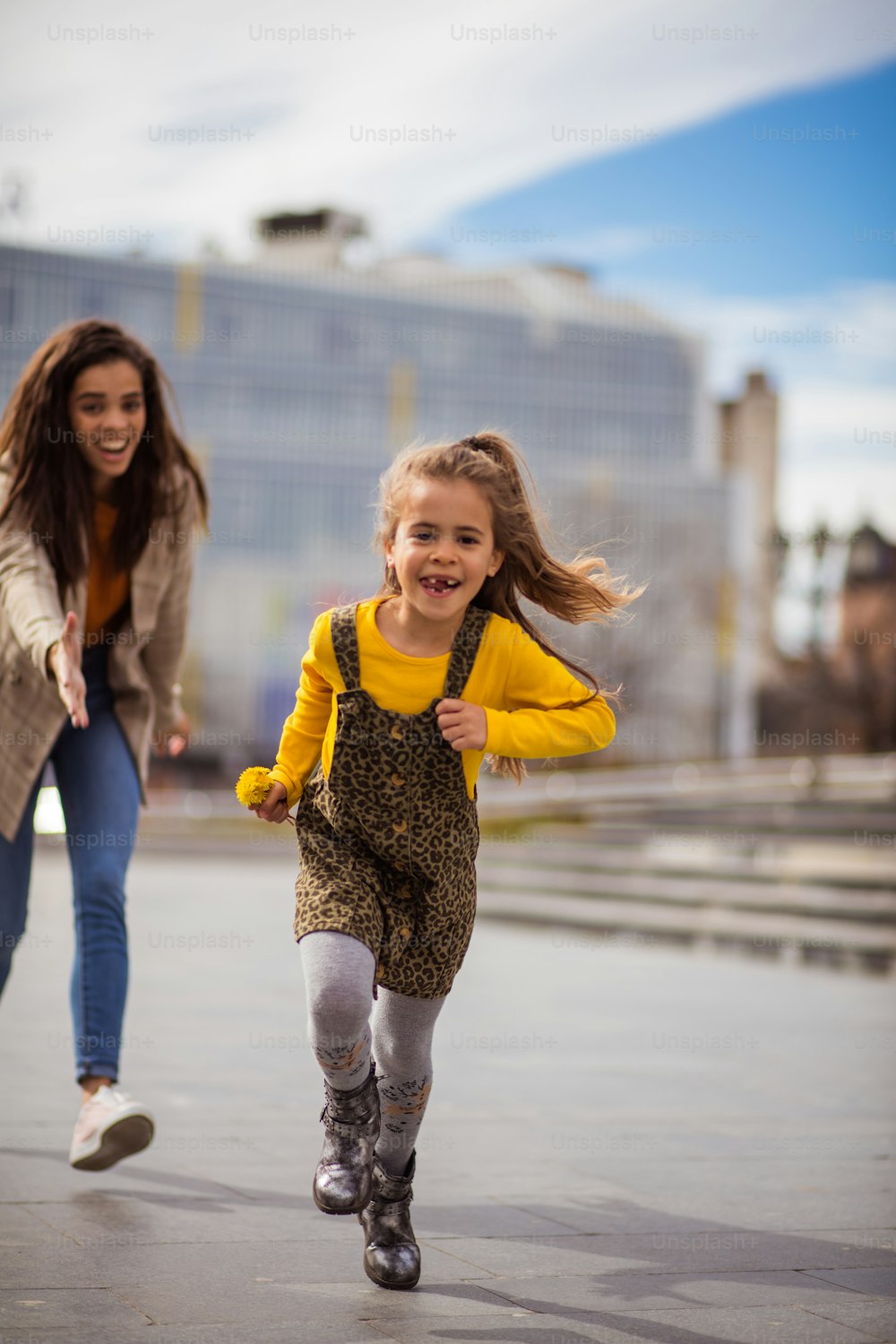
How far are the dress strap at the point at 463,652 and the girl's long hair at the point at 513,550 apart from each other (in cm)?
16

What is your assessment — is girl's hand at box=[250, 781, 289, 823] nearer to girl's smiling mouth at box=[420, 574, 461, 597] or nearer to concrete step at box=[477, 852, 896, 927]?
girl's smiling mouth at box=[420, 574, 461, 597]

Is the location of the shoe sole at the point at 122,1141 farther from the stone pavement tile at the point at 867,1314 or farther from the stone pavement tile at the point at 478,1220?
the stone pavement tile at the point at 867,1314

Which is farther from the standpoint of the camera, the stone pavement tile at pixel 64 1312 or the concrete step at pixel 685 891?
the concrete step at pixel 685 891

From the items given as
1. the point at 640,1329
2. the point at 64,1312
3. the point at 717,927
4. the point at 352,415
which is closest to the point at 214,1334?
the point at 64,1312

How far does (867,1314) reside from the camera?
337cm

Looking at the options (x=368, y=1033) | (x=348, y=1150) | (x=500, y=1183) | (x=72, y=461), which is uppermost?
(x=72, y=461)

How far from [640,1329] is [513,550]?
1535 mm

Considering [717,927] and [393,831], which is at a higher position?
[393,831]

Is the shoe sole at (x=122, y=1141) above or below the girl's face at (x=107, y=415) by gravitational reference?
below

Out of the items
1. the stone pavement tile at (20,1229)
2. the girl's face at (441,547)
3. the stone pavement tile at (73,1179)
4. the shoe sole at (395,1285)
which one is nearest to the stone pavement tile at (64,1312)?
the stone pavement tile at (20,1229)

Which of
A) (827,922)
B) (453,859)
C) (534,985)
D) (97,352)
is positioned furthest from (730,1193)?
(827,922)

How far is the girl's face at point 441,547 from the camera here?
3516mm

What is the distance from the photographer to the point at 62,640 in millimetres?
4102

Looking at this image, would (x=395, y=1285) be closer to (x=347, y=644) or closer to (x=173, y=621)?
(x=347, y=644)
